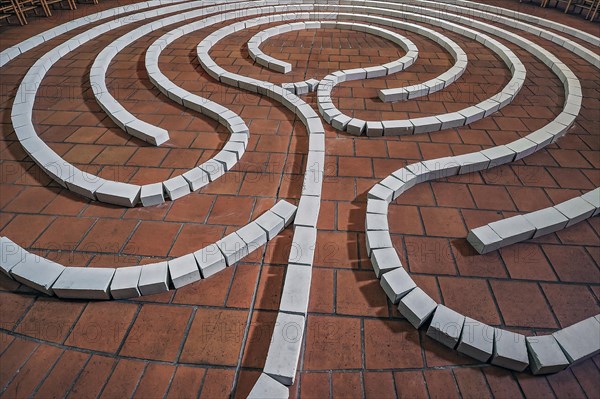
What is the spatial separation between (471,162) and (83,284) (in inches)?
133

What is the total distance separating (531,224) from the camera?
2.89 m

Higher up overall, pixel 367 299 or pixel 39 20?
pixel 39 20

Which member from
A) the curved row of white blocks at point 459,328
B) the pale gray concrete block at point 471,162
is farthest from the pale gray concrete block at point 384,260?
the pale gray concrete block at point 471,162

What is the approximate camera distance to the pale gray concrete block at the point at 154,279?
8.09 feet

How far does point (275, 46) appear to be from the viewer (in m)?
6.36

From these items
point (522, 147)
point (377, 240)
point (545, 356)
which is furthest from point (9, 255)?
point (522, 147)

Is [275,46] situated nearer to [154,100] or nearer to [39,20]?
[154,100]

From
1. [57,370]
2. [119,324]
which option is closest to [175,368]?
[119,324]

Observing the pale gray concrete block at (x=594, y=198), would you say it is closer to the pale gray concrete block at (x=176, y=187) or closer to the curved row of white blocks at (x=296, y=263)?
Answer: the curved row of white blocks at (x=296, y=263)

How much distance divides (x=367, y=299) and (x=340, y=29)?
625cm

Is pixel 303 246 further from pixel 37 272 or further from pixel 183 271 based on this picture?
pixel 37 272

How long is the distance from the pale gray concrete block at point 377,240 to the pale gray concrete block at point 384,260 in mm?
38

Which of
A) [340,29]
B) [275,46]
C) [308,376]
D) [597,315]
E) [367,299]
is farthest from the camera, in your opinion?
[340,29]

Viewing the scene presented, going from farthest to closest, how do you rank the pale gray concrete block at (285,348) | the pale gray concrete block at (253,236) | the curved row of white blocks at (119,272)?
1. the pale gray concrete block at (253,236)
2. the curved row of white blocks at (119,272)
3. the pale gray concrete block at (285,348)
